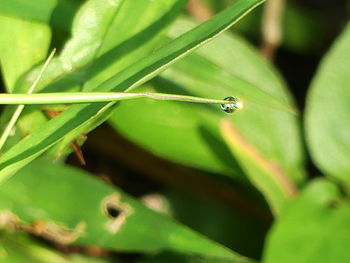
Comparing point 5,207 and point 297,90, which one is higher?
point 297,90

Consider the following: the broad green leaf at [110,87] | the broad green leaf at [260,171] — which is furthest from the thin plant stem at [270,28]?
the broad green leaf at [110,87]

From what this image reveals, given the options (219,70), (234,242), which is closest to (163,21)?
(219,70)

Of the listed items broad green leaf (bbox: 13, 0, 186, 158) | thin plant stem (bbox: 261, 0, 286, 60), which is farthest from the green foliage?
thin plant stem (bbox: 261, 0, 286, 60)

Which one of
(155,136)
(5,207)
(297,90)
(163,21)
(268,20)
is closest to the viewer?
(163,21)

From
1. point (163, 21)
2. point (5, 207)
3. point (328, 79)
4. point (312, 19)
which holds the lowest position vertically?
point (5, 207)

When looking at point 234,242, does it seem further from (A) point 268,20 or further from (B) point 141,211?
(A) point 268,20

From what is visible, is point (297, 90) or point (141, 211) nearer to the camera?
point (141, 211)
